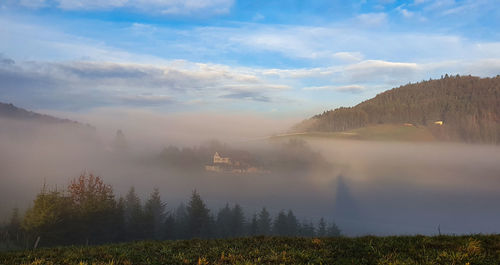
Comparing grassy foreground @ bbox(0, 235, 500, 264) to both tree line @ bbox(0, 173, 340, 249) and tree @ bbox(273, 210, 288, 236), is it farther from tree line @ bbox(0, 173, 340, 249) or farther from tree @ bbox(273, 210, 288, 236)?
tree @ bbox(273, 210, 288, 236)

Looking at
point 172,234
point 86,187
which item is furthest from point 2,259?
point 172,234

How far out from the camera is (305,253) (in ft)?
45.2

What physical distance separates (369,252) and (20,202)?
163 meters

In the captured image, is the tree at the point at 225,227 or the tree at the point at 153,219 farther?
the tree at the point at 225,227

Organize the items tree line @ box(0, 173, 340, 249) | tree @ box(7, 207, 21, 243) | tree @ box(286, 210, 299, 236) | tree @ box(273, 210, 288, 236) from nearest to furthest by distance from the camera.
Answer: tree line @ box(0, 173, 340, 249), tree @ box(7, 207, 21, 243), tree @ box(273, 210, 288, 236), tree @ box(286, 210, 299, 236)

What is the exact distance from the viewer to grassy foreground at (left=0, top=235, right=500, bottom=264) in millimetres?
12898

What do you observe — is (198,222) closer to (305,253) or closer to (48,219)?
(48,219)

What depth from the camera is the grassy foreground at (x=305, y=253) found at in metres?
12.9

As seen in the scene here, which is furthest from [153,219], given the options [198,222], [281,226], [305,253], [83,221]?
[305,253]

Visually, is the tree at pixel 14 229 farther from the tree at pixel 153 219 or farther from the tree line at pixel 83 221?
the tree at pixel 153 219

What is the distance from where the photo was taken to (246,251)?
14680mm

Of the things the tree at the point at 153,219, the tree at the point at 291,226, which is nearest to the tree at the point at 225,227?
the tree at the point at 153,219

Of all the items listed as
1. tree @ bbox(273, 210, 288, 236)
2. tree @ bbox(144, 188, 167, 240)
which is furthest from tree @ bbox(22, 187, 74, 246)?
tree @ bbox(273, 210, 288, 236)

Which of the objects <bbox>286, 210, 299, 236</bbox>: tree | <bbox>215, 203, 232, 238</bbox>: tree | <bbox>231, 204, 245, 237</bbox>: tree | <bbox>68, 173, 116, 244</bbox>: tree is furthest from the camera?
<bbox>286, 210, 299, 236</bbox>: tree
